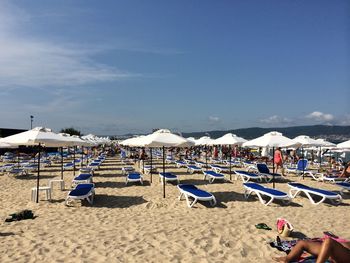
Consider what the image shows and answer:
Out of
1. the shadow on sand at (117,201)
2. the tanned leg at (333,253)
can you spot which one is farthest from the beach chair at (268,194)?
the tanned leg at (333,253)

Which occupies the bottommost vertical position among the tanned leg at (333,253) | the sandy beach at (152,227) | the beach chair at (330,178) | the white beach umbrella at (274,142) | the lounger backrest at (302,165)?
the sandy beach at (152,227)

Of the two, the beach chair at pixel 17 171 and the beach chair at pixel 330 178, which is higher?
the beach chair at pixel 17 171

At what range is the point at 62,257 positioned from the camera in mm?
4820

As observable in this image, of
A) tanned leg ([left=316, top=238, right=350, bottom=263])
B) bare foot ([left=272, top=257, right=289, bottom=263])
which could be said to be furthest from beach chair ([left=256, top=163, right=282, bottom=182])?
tanned leg ([left=316, top=238, right=350, bottom=263])

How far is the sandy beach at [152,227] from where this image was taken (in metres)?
4.99

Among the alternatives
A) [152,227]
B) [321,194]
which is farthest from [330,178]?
[152,227]

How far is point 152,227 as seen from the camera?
6.43 m

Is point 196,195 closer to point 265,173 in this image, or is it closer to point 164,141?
point 164,141

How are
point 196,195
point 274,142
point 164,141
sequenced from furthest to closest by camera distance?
point 274,142 → point 164,141 → point 196,195

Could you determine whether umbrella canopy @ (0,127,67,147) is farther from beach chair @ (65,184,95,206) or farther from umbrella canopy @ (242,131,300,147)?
umbrella canopy @ (242,131,300,147)

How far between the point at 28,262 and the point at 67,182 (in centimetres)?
869

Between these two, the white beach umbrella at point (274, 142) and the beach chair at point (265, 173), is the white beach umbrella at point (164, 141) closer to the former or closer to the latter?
the white beach umbrella at point (274, 142)

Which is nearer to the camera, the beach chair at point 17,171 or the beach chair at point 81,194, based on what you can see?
the beach chair at point 81,194

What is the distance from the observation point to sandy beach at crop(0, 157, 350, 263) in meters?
4.99
